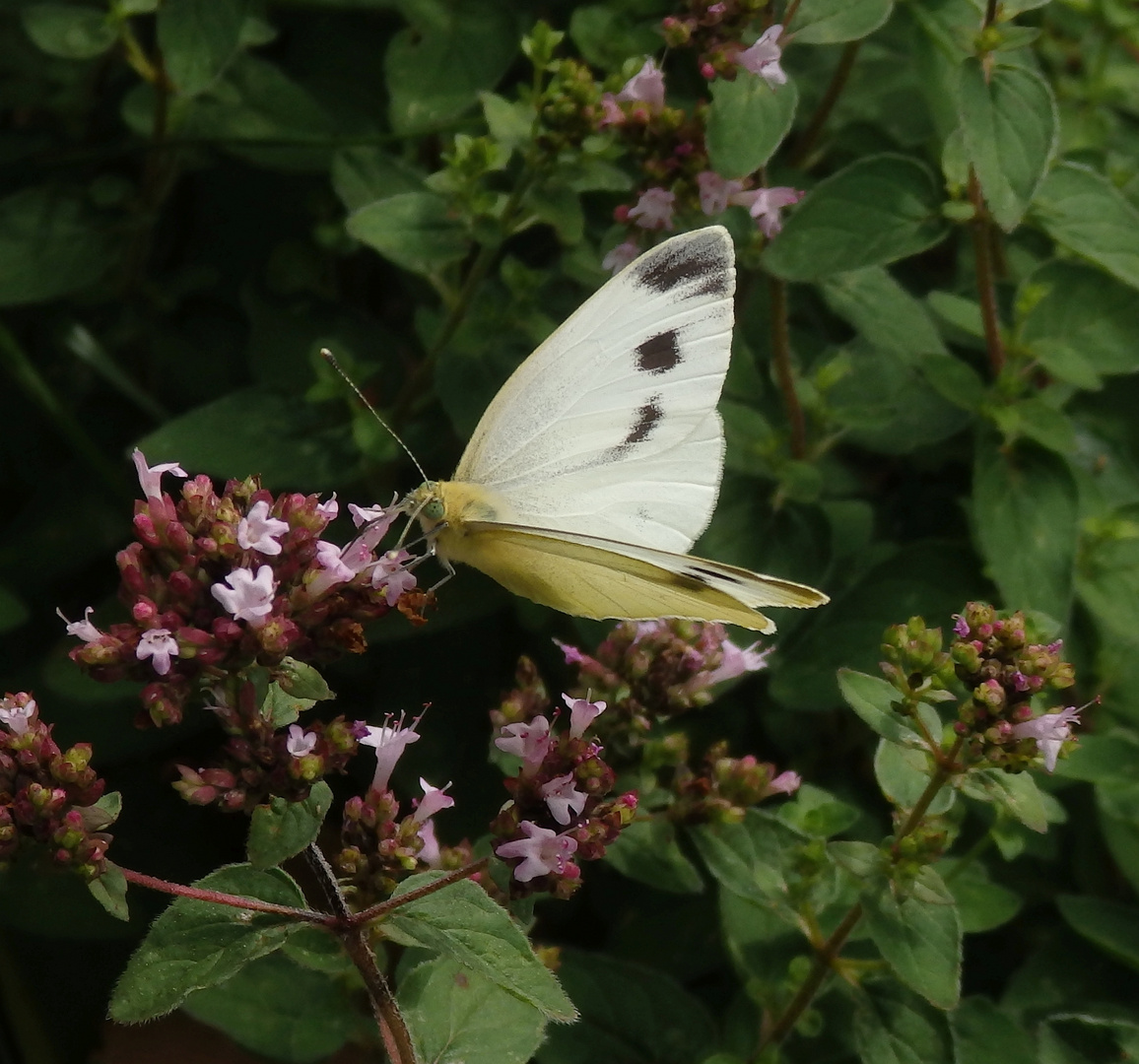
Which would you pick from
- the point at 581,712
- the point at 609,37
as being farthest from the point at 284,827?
the point at 609,37

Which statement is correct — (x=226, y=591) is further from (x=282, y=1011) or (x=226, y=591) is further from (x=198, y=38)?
(x=198, y=38)

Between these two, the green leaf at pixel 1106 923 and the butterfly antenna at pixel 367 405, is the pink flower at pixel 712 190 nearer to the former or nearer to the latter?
the butterfly antenna at pixel 367 405

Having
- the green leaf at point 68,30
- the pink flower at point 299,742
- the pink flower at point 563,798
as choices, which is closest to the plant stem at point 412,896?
the pink flower at point 563,798

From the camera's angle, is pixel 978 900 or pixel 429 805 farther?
pixel 978 900

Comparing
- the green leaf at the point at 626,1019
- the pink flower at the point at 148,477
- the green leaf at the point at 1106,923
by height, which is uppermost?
the pink flower at the point at 148,477

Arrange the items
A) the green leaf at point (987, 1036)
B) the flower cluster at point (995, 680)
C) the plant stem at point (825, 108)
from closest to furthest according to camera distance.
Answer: the flower cluster at point (995, 680), the green leaf at point (987, 1036), the plant stem at point (825, 108)

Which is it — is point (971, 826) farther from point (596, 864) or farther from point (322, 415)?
point (322, 415)
